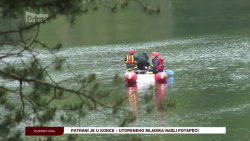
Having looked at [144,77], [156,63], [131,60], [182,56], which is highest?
[131,60]

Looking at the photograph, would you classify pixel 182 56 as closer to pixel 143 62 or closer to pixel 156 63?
pixel 143 62

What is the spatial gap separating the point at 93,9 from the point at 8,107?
2.14 meters

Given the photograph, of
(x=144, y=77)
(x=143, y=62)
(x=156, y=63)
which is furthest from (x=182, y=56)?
(x=144, y=77)

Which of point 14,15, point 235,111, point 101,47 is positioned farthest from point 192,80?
point 14,15

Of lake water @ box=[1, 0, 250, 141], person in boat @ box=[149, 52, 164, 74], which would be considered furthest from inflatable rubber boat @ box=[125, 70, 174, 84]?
lake water @ box=[1, 0, 250, 141]

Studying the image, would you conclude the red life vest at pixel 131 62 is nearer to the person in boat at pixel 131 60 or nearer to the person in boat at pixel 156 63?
the person in boat at pixel 131 60

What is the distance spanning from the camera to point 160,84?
21.0m

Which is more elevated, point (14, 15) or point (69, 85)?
point (14, 15)

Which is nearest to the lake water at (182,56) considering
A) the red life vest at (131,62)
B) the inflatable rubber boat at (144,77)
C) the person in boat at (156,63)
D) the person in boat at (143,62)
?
the inflatable rubber boat at (144,77)

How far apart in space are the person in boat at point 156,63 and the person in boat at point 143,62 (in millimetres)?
299

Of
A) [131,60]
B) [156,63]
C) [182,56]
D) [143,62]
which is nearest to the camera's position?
[156,63]

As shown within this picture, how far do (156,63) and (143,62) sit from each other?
2.10ft

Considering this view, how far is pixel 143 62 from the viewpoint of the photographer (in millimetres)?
21641

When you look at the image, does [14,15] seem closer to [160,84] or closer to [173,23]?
[160,84]
